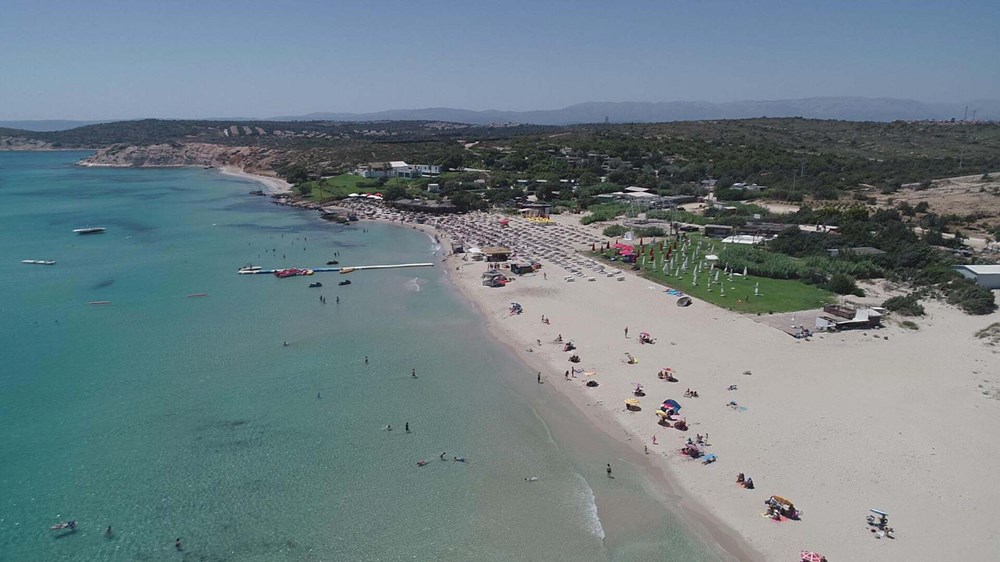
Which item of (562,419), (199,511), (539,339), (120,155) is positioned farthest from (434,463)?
(120,155)

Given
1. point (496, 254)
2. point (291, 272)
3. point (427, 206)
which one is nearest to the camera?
point (291, 272)

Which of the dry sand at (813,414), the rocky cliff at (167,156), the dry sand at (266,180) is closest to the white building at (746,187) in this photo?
the dry sand at (813,414)

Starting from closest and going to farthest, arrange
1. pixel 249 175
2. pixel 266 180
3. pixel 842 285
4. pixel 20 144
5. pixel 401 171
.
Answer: pixel 842 285 → pixel 401 171 → pixel 266 180 → pixel 249 175 → pixel 20 144

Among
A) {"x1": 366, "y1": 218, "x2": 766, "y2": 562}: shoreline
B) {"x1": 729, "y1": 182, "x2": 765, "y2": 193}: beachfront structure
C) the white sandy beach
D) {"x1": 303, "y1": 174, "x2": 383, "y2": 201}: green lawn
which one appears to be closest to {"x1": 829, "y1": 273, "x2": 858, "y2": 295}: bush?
the white sandy beach

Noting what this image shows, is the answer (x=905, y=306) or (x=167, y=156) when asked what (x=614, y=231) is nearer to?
(x=905, y=306)

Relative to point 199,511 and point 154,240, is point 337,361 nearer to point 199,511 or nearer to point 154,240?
point 199,511

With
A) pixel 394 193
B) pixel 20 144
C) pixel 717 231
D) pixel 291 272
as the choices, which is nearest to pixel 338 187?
pixel 394 193

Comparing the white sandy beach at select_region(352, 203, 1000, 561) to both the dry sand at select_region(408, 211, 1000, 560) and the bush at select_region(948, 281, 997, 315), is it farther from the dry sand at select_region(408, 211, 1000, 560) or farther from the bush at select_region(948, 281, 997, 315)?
the bush at select_region(948, 281, 997, 315)
